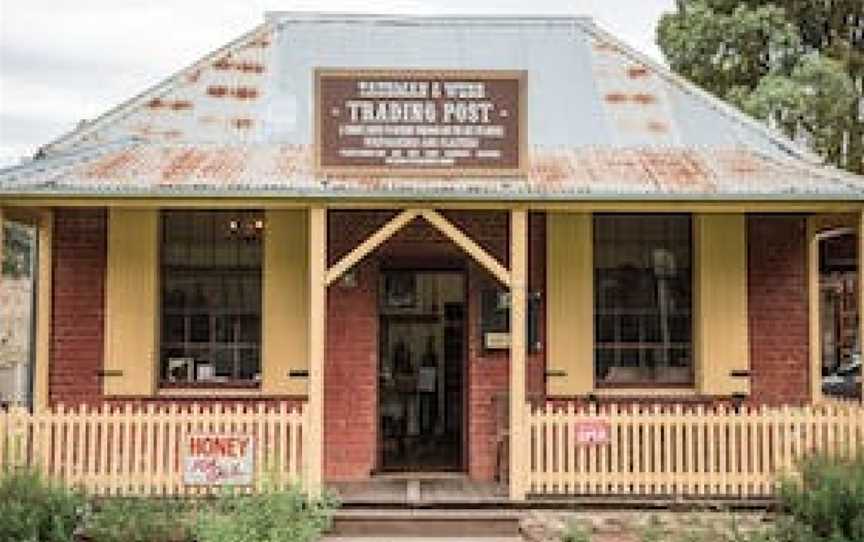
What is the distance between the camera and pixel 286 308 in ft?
44.8

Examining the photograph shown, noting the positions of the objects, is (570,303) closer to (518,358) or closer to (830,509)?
(518,358)

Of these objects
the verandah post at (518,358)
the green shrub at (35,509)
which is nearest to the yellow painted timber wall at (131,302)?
the green shrub at (35,509)

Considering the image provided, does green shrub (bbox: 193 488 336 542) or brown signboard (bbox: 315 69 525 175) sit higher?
brown signboard (bbox: 315 69 525 175)

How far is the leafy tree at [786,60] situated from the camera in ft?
73.9

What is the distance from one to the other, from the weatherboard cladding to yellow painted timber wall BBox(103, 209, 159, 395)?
0.95 meters

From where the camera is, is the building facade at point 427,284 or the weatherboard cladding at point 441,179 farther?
the building facade at point 427,284

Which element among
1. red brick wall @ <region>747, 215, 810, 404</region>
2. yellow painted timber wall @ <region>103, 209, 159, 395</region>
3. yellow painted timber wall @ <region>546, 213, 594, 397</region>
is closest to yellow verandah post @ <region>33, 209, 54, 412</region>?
yellow painted timber wall @ <region>103, 209, 159, 395</region>

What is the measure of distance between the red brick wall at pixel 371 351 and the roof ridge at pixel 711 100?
2.93m

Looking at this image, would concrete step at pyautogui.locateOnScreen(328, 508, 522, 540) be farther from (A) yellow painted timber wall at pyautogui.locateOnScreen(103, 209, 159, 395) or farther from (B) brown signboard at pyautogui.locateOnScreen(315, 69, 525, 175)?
(B) brown signboard at pyautogui.locateOnScreen(315, 69, 525, 175)

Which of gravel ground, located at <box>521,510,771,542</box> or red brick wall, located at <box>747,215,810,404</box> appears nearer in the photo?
gravel ground, located at <box>521,510,771,542</box>

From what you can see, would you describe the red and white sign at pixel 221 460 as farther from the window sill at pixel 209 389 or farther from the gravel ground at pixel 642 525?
the gravel ground at pixel 642 525

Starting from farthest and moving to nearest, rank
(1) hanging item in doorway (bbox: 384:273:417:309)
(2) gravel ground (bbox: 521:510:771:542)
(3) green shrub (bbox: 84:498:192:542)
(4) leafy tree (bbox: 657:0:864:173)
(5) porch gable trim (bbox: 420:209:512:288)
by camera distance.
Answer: (4) leafy tree (bbox: 657:0:864:173)
(1) hanging item in doorway (bbox: 384:273:417:309)
(5) porch gable trim (bbox: 420:209:512:288)
(2) gravel ground (bbox: 521:510:771:542)
(3) green shrub (bbox: 84:498:192:542)

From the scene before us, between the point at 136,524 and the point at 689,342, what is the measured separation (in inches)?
269

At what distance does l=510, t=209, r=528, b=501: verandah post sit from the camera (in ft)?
39.7
